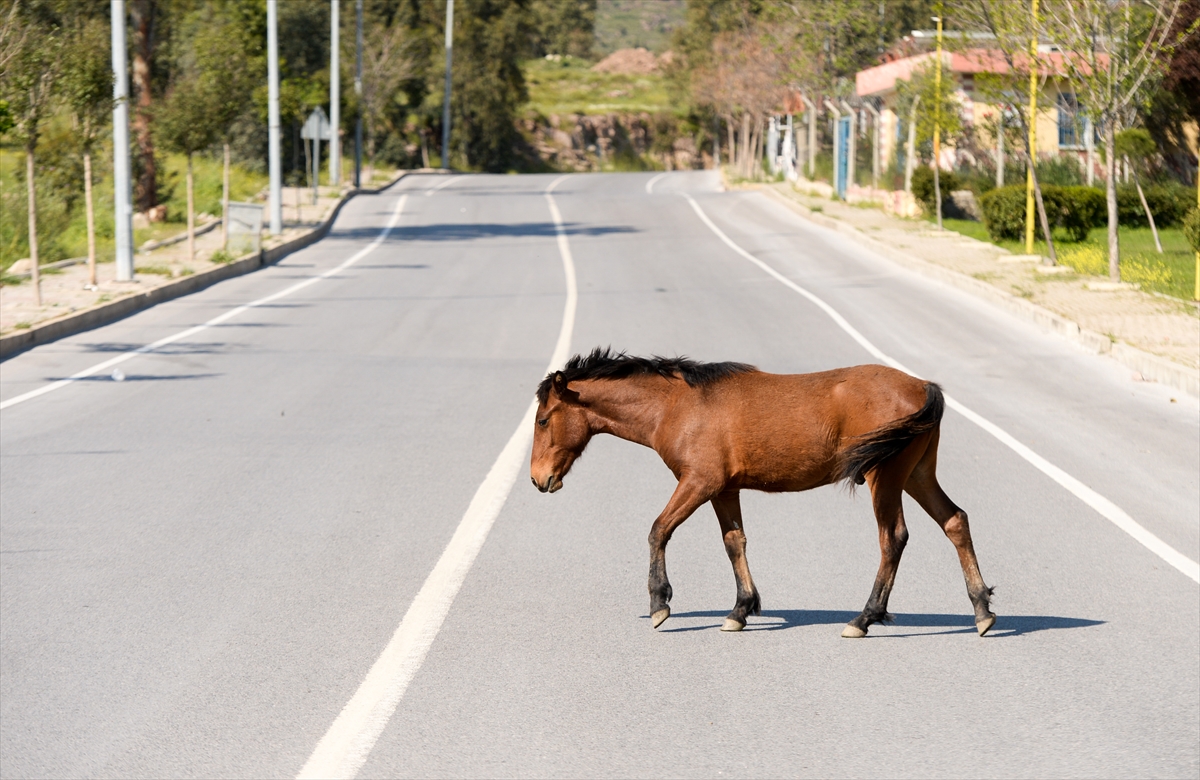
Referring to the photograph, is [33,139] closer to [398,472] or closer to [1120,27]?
[398,472]

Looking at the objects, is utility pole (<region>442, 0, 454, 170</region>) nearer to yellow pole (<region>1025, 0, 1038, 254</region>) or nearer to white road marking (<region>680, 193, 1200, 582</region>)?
yellow pole (<region>1025, 0, 1038, 254</region>)

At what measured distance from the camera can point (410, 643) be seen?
6.67 metres

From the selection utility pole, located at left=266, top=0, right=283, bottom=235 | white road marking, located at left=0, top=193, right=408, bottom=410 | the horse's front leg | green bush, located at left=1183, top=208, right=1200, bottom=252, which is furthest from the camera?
utility pole, located at left=266, top=0, right=283, bottom=235

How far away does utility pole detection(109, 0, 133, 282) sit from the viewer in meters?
25.5

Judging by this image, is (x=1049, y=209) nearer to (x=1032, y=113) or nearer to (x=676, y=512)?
(x=1032, y=113)

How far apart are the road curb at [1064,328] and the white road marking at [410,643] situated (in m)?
7.74

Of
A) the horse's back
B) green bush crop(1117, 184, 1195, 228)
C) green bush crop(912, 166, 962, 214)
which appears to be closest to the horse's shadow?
the horse's back

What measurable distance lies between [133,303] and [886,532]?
18.9 metres

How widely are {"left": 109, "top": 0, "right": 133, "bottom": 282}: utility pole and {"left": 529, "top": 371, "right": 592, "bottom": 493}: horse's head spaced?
20.8m

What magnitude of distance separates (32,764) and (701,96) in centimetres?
7763

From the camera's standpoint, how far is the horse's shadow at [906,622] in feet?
22.6

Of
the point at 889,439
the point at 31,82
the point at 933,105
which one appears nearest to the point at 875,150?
the point at 933,105

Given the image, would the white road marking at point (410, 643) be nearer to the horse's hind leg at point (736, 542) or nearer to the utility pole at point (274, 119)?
the horse's hind leg at point (736, 542)

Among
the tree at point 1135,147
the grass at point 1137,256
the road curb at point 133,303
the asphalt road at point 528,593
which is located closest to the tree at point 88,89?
the road curb at point 133,303
